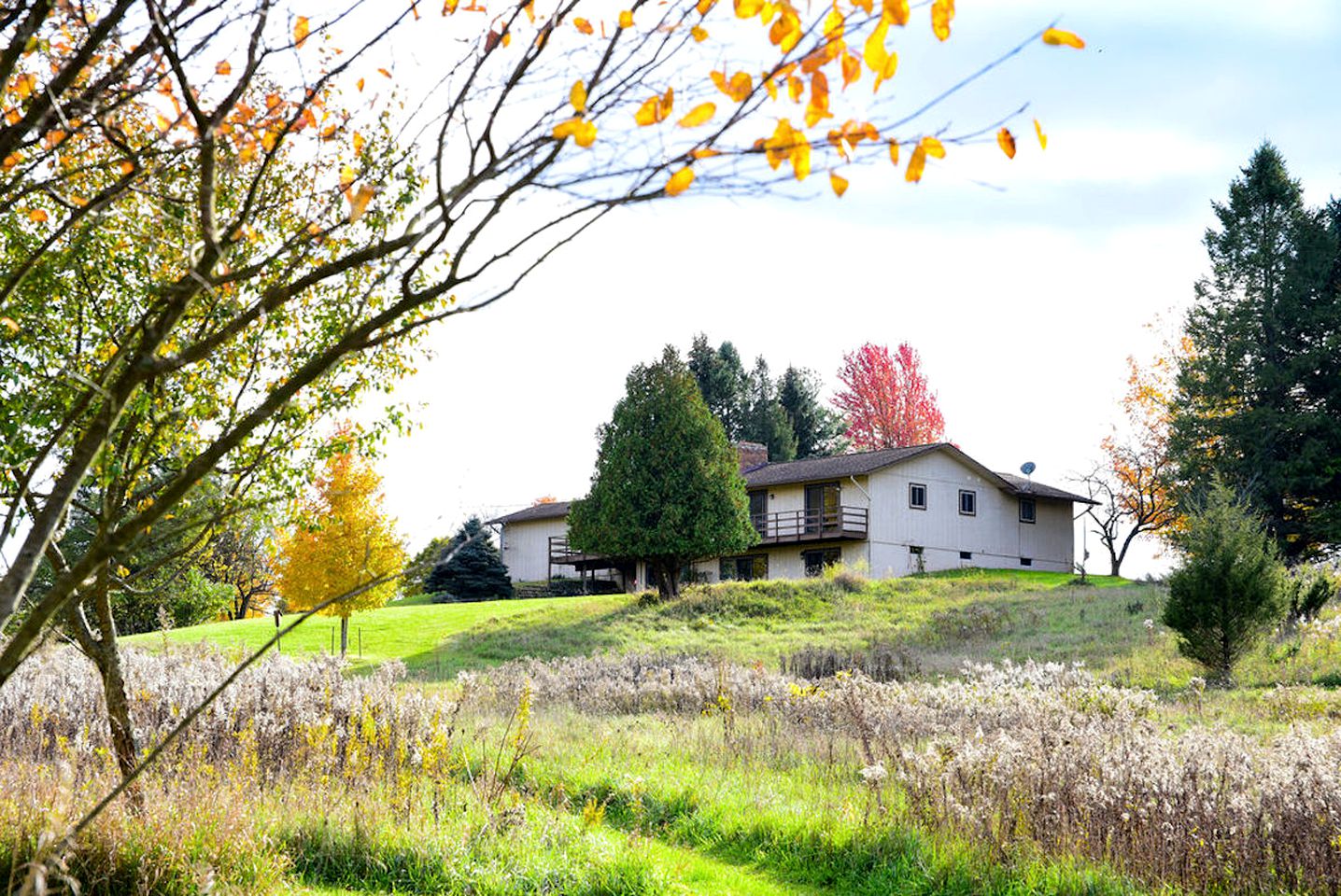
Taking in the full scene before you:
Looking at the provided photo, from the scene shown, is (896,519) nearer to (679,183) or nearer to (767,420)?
(767,420)

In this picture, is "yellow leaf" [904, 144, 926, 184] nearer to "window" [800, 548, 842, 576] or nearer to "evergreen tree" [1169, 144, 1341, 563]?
"evergreen tree" [1169, 144, 1341, 563]

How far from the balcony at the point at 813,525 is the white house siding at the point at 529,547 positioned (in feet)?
35.2

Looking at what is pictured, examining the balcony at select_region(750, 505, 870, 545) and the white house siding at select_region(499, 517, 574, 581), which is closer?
the balcony at select_region(750, 505, 870, 545)

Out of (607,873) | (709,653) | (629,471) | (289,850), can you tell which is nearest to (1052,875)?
(607,873)

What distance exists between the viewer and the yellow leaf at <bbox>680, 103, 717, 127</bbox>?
2.67m

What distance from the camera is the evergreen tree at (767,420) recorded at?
57000 mm

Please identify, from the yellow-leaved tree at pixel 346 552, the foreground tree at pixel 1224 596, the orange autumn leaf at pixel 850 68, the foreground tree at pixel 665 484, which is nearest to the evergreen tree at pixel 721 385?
the foreground tree at pixel 665 484

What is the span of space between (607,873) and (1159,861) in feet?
9.91

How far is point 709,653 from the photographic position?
2147 centimetres

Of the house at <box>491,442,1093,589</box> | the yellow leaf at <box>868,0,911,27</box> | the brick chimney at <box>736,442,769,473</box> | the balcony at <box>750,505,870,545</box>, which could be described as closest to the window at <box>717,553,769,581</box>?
the house at <box>491,442,1093,589</box>

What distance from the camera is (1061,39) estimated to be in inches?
105

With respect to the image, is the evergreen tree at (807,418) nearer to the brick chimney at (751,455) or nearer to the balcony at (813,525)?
the brick chimney at (751,455)

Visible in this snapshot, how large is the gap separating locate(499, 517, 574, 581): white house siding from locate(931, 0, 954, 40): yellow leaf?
4628 cm

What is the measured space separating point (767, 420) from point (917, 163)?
180 feet
